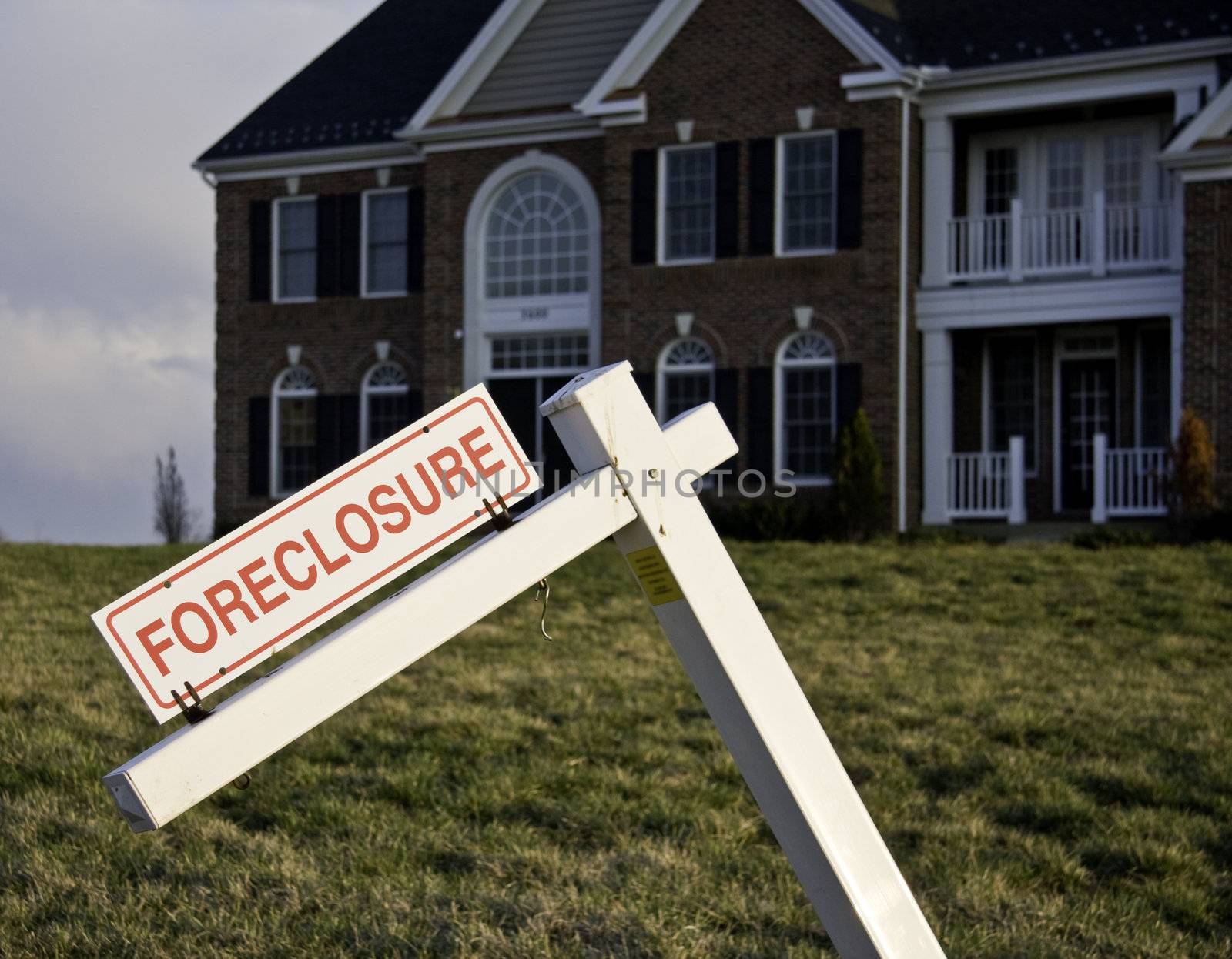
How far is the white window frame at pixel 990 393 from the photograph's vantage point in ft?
74.5

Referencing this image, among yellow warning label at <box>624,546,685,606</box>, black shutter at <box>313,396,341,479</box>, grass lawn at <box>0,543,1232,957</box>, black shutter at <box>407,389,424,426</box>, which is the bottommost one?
grass lawn at <box>0,543,1232,957</box>

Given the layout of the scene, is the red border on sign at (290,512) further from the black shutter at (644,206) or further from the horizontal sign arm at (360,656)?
the black shutter at (644,206)

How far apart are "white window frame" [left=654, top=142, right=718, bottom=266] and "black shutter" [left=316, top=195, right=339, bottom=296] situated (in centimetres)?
610

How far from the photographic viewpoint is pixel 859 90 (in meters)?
20.9

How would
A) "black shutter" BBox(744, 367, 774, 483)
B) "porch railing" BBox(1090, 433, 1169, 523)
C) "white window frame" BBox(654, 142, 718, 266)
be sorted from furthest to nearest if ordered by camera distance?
1. "white window frame" BBox(654, 142, 718, 266)
2. "black shutter" BBox(744, 367, 774, 483)
3. "porch railing" BBox(1090, 433, 1169, 523)

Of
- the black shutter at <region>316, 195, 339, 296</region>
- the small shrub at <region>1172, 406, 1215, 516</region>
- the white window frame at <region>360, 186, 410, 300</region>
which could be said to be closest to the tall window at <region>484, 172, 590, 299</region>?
the white window frame at <region>360, 186, 410, 300</region>

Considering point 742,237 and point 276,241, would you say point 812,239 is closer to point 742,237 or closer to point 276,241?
point 742,237

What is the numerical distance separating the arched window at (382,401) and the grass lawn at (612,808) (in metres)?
13.6

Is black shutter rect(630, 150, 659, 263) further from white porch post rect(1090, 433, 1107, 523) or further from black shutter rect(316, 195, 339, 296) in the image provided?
white porch post rect(1090, 433, 1107, 523)

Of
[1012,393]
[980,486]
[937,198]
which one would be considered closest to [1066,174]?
[937,198]

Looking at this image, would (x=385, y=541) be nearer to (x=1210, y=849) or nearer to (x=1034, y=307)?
(x=1210, y=849)

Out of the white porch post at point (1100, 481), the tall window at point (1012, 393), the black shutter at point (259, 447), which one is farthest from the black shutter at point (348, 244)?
the white porch post at point (1100, 481)

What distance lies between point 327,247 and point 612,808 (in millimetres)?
20524

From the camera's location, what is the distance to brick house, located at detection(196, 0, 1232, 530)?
2078 cm
